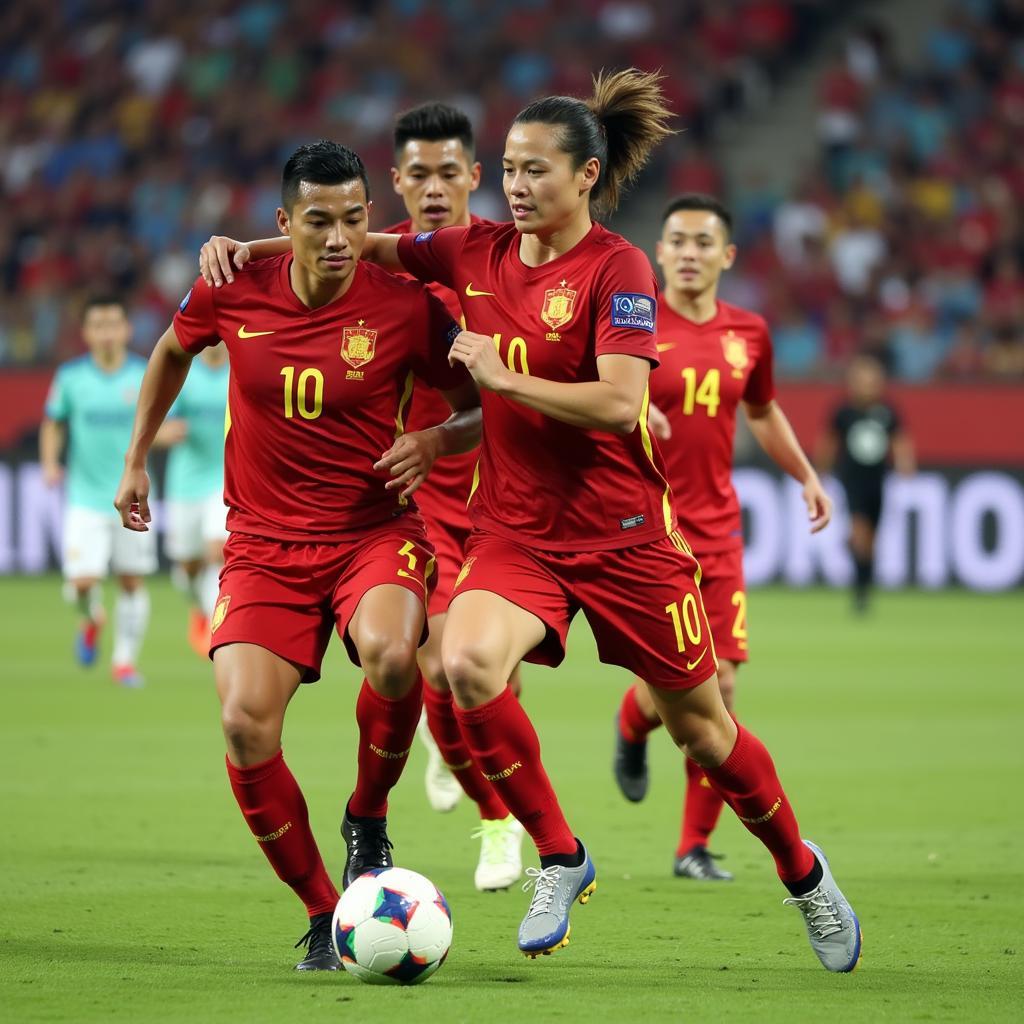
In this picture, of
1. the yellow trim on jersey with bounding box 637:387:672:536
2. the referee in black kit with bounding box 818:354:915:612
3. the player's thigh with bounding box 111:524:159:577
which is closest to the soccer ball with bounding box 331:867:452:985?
the yellow trim on jersey with bounding box 637:387:672:536

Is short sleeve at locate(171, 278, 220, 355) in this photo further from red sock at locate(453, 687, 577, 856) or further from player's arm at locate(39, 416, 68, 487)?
player's arm at locate(39, 416, 68, 487)

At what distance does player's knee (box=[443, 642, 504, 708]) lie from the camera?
502 centimetres

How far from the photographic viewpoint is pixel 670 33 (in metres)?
24.3

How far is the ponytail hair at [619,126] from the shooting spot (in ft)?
17.8

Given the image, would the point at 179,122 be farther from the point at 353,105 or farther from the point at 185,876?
the point at 185,876

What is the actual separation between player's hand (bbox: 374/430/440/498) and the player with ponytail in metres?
0.18

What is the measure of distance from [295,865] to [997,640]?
11014 mm

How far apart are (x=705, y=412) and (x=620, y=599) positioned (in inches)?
87.3

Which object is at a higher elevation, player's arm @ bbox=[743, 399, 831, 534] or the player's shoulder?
the player's shoulder

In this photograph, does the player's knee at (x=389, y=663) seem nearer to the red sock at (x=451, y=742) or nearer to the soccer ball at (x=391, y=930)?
the soccer ball at (x=391, y=930)

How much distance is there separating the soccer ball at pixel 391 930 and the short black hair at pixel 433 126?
3.37m

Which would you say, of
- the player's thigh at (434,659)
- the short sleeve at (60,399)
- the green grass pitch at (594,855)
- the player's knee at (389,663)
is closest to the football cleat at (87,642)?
the green grass pitch at (594,855)

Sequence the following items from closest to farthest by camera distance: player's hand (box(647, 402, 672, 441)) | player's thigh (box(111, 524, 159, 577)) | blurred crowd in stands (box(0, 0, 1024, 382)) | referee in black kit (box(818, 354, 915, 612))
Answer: player's hand (box(647, 402, 672, 441)) < player's thigh (box(111, 524, 159, 577)) < referee in black kit (box(818, 354, 915, 612)) < blurred crowd in stands (box(0, 0, 1024, 382))

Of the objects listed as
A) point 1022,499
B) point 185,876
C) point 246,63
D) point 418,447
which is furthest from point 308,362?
point 246,63
